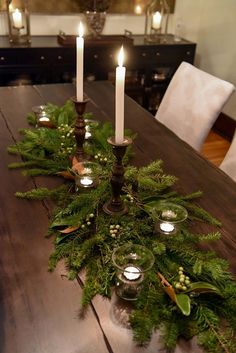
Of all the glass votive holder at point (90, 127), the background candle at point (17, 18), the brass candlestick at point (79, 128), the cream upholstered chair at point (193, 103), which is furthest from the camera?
the background candle at point (17, 18)

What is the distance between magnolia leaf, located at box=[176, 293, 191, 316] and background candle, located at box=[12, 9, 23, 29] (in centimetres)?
265

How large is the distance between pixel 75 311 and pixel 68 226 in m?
0.26

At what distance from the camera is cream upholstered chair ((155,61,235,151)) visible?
1716 millimetres

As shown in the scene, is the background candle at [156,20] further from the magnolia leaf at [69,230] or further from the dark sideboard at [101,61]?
the magnolia leaf at [69,230]

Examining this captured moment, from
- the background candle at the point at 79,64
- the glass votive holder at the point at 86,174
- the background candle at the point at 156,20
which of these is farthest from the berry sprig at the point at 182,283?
the background candle at the point at 156,20

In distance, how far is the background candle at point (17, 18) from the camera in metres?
2.85

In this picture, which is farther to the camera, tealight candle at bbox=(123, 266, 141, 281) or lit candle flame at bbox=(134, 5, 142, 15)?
lit candle flame at bbox=(134, 5, 142, 15)

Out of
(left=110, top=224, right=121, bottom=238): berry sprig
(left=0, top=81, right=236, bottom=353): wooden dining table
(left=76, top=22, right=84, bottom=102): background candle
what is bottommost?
(left=0, top=81, right=236, bottom=353): wooden dining table

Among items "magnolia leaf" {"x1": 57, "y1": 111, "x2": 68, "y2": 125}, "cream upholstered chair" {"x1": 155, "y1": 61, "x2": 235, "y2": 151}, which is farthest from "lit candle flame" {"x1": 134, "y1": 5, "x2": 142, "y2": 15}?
"magnolia leaf" {"x1": 57, "y1": 111, "x2": 68, "y2": 125}

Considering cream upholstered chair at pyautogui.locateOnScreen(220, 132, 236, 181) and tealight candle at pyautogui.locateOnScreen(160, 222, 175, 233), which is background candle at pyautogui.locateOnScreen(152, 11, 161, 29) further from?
tealight candle at pyautogui.locateOnScreen(160, 222, 175, 233)

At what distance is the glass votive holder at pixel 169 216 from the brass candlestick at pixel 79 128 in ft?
1.21

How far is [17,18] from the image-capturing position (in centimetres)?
287

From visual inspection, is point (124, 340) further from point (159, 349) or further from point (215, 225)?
point (215, 225)

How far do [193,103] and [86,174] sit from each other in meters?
0.89
